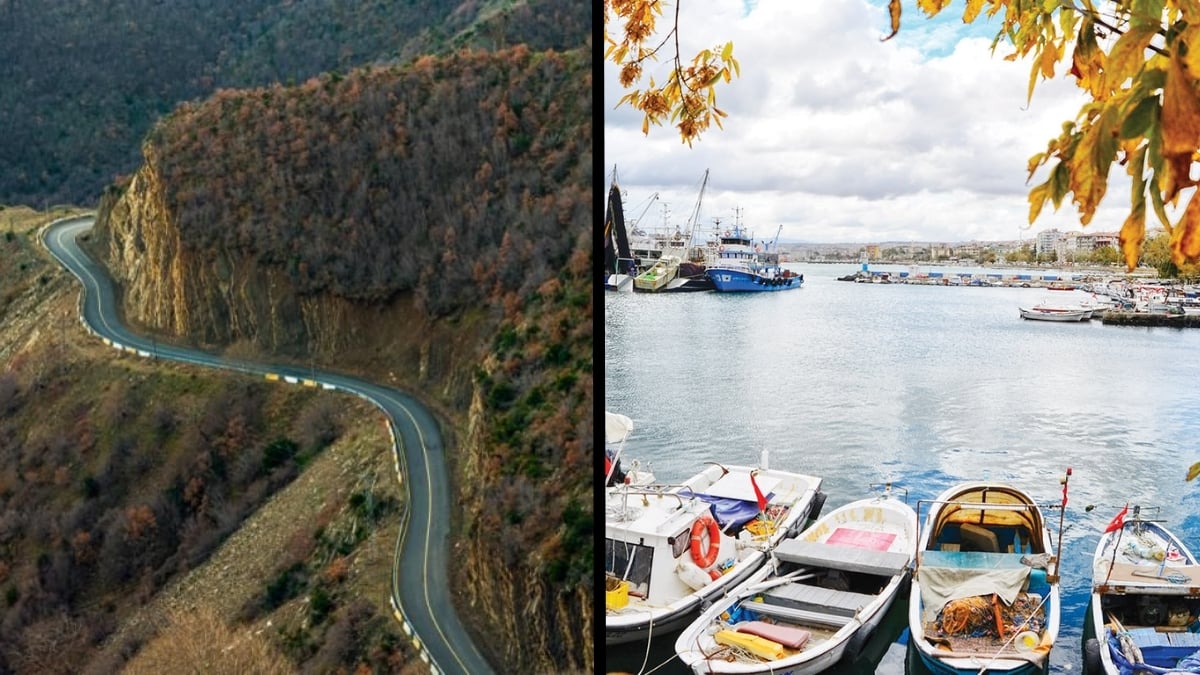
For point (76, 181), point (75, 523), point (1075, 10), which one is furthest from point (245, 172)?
point (1075, 10)

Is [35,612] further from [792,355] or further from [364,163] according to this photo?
[792,355]

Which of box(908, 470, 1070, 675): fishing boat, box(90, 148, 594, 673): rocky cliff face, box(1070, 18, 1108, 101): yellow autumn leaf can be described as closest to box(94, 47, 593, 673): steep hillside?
box(90, 148, 594, 673): rocky cliff face

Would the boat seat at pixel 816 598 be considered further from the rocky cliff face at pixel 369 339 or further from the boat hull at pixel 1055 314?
the rocky cliff face at pixel 369 339

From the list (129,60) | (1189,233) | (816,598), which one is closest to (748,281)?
(816,598)

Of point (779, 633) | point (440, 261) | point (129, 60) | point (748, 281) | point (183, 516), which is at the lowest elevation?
point (183, 516)

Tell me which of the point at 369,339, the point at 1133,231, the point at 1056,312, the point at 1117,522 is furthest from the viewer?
the point at 369,339

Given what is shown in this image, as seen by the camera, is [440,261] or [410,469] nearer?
[410,469]

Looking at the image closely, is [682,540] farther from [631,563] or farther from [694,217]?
[694,217]
